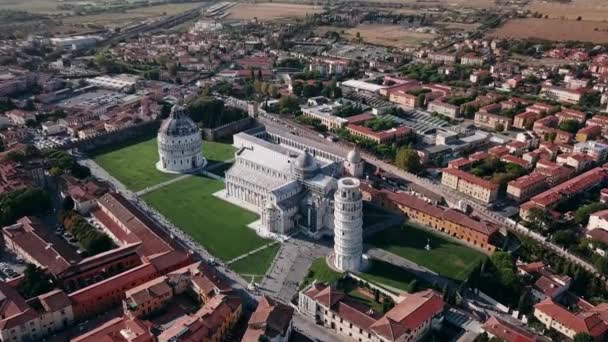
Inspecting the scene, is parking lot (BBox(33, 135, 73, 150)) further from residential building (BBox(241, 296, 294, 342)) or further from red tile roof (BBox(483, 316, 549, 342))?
red tile roof (BBox(483, 316, 549, 342))

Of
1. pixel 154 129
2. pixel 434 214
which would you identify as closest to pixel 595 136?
pixel 434 214

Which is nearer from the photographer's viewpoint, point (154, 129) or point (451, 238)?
point (451, 238)

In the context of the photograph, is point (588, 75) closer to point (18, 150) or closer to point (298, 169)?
point (298, 169)

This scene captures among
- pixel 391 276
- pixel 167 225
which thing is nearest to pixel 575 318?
pixel 391 276

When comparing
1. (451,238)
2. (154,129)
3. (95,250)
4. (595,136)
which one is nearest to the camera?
(95,250)

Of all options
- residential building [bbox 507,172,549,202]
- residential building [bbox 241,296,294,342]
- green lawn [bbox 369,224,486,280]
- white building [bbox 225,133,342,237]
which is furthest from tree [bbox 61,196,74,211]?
residential building [bbox 507,172,549,202]
